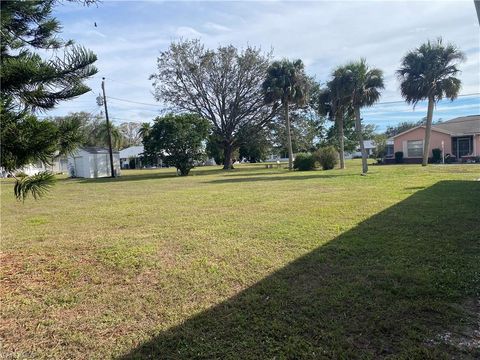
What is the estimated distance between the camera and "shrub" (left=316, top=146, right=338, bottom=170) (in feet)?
89.0

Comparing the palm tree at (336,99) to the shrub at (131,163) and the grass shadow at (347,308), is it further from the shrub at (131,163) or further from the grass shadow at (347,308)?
the shrub at (131,163)

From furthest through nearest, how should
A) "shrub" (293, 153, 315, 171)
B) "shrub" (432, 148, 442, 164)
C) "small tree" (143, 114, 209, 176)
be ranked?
1. "shrub" (432, 148, 442, 164)
2. "shrub" (293, 153, 315, 171)
3. "small tree" (143, 114, 209, 176)

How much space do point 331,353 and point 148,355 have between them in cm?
133

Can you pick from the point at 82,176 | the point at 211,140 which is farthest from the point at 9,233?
the point at 211,140

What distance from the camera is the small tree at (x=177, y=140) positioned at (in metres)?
27.0

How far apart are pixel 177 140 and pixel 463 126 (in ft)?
86.6

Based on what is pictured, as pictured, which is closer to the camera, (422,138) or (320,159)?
(320,159)

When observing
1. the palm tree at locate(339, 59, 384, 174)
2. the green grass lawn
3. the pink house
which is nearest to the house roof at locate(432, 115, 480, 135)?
the pink house

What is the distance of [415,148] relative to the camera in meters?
35.6

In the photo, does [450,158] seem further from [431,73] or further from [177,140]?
[177,140]

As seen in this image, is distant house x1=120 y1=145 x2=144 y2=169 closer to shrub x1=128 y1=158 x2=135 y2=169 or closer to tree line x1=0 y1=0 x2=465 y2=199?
shrub x1=128 y1=158 x2=135 y2=169

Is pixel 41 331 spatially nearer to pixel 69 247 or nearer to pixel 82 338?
pixel 82 338

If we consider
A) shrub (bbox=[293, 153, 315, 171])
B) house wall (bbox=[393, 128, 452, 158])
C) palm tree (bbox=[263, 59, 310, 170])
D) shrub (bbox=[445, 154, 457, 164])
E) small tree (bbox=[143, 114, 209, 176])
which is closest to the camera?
small tree (bbox=[143, 114, 209, 176])

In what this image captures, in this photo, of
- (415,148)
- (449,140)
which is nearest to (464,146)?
(449,140)
